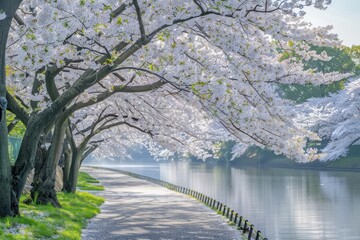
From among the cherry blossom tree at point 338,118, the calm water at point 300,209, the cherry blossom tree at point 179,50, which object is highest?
the cherry blossom tree at point 338,118

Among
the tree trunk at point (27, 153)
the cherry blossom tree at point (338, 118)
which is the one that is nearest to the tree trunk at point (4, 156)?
the tree trunk at point (27, 153)

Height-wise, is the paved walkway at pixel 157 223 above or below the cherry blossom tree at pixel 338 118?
below

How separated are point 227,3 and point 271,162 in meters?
84.6

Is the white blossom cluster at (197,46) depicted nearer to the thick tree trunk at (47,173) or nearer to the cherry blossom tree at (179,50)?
A: the cherry blossom tree at (179,50)

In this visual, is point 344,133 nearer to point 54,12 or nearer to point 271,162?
point 271,162

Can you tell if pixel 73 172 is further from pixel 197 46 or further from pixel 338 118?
pixel 338 118

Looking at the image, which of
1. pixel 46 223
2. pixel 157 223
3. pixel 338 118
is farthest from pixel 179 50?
pixel 338 118

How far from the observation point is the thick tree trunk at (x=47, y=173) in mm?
21578

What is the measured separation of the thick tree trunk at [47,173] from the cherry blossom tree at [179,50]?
180cm

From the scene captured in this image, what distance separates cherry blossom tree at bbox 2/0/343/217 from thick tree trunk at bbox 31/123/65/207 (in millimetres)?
1799

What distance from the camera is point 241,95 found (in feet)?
59.0

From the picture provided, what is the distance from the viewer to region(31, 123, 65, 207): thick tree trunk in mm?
21578

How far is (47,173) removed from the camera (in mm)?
21984

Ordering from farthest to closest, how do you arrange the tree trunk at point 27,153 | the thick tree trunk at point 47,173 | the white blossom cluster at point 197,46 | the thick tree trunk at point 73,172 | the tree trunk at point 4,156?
the thick tree trunk at point 73,172
the thick tree trunk at point 47,173
the tree trunk at point 27,153
the tree trunk at point 4,156
the white blossom cluster at point 197,46
